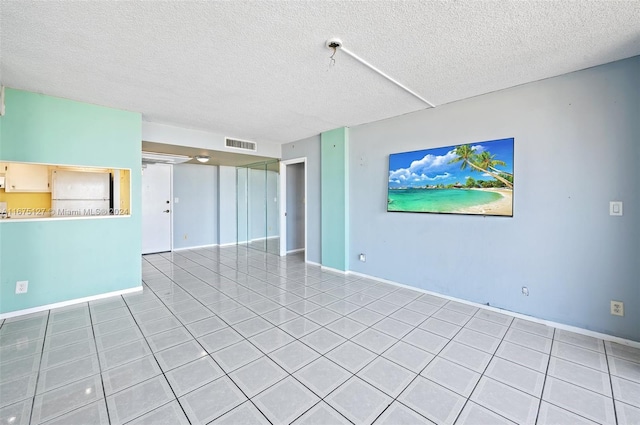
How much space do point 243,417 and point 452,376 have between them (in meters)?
1.45

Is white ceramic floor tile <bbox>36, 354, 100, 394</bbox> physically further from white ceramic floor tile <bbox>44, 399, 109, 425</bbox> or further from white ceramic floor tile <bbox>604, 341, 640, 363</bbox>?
white ceramic floor tile <bbox>604, 341, 640, 363</bbox>

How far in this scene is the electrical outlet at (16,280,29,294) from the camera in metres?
2.93

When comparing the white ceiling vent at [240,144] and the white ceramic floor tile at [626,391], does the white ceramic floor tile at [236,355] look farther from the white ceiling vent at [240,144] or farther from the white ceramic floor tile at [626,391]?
the white ceiling vent at [240,144]

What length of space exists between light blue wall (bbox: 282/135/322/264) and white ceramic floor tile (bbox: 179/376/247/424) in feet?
11.2

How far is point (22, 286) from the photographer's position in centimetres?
295

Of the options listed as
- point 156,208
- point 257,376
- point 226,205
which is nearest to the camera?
point 257,376

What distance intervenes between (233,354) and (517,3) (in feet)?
10.5

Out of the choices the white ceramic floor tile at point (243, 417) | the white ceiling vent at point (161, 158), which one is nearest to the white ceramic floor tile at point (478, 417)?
Result: the white ceramic floor tile at point (243, 417)

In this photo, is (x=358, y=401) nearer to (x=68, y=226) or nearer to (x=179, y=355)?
(x=179, y=355)

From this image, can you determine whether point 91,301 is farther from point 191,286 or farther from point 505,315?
point 505,315

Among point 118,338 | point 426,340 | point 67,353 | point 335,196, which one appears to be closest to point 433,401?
point 426,340

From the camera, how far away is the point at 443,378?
1.90 metres

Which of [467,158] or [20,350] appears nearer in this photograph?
[20,350]

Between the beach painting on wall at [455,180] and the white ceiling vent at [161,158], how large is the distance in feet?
14.1
